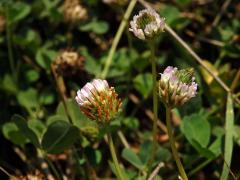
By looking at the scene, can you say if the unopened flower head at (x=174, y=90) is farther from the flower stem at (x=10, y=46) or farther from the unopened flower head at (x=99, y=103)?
the flower stem at (x=10, y=46)

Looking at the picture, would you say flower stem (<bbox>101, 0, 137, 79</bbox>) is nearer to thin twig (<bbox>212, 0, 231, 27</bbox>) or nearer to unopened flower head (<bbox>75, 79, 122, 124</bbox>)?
thin twig (<bbox>212, 0, 231, 27</bbox>)

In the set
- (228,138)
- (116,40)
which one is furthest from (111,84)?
(228,138)

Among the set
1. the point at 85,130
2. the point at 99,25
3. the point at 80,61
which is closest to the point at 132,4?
the point at 99,25

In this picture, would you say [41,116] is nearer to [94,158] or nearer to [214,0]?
[94,158]

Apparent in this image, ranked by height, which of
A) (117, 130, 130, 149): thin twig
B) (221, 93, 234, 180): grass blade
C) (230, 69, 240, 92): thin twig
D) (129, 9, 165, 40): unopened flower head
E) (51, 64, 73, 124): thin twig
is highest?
(129, 9, 165, 40): unopened flower head

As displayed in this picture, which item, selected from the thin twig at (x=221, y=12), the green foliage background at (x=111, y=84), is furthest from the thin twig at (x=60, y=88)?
the thin twig at (x=221, y=12)

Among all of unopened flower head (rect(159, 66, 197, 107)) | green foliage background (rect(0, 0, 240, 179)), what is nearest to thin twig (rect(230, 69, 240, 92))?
green foliage background (rect(0, 0, 240, 179))
